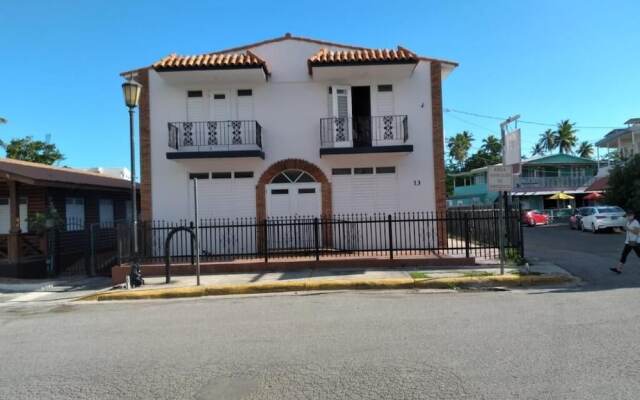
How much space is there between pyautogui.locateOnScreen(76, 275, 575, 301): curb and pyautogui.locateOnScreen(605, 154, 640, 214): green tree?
20.8 meters

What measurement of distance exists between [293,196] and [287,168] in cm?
94

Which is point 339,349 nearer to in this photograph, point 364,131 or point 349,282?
point 349,282

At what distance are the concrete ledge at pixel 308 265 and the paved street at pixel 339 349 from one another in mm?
3221

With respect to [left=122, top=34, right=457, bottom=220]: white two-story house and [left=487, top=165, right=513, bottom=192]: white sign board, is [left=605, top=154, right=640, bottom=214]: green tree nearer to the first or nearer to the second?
[left=122, top=34, right=457, bottom=220]: white two-story house

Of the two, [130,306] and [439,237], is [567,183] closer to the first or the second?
[439,237]

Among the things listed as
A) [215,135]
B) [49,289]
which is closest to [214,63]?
[215,135]

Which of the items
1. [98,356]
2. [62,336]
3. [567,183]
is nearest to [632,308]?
[98,356]

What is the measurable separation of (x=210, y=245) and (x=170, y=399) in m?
10.4

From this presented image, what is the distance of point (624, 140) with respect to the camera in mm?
39156

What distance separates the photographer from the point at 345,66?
48.8 feet

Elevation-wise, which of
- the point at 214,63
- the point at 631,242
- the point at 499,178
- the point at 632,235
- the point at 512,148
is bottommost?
the point at 631,242

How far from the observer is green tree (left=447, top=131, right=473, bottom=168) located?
82.2m

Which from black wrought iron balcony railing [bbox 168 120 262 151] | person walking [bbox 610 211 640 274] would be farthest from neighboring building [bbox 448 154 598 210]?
person walking [bbox 610 211 640 274]

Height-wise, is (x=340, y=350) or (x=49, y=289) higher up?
(x=340, y=350)
